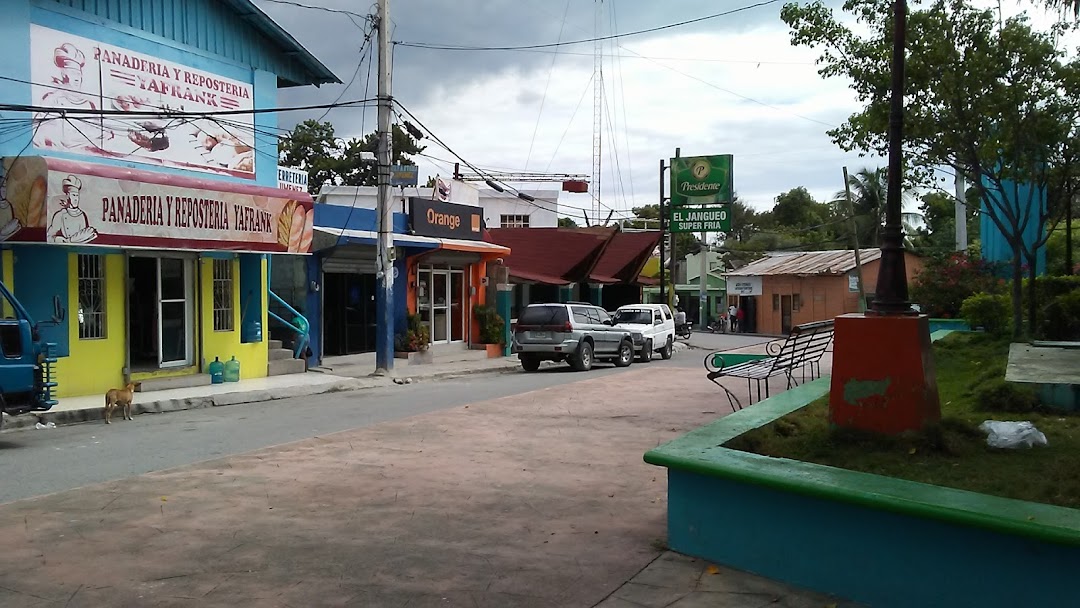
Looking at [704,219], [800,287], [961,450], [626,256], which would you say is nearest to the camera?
[961,450]

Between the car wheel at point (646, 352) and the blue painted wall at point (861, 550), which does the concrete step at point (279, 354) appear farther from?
the blue painted wall at point (861, 550)

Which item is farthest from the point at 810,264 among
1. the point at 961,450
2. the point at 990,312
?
the point at 961,450

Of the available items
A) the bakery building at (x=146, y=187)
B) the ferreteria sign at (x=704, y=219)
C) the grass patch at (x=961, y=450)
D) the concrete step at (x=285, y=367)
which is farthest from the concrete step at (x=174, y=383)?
the ferreteria sign at (x=704, y=219)

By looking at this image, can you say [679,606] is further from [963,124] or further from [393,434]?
[963,124]

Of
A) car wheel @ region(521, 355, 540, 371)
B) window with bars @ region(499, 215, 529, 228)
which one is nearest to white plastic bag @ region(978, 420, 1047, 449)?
car wheel @ region(521, 355, 540, 371)

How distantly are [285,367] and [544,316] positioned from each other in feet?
20.9

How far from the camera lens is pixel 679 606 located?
5.03 metres

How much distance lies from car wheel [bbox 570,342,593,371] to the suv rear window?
2.88ft

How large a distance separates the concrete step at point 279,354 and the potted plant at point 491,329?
7.79m

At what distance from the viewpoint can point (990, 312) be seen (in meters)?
16.7

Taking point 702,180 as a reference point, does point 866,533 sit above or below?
below

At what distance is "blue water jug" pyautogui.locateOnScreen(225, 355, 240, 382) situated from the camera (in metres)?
17.9

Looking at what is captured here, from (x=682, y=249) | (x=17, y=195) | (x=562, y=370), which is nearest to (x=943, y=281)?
(x=562, y=370)

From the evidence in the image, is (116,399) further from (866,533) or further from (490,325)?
(490,325)
